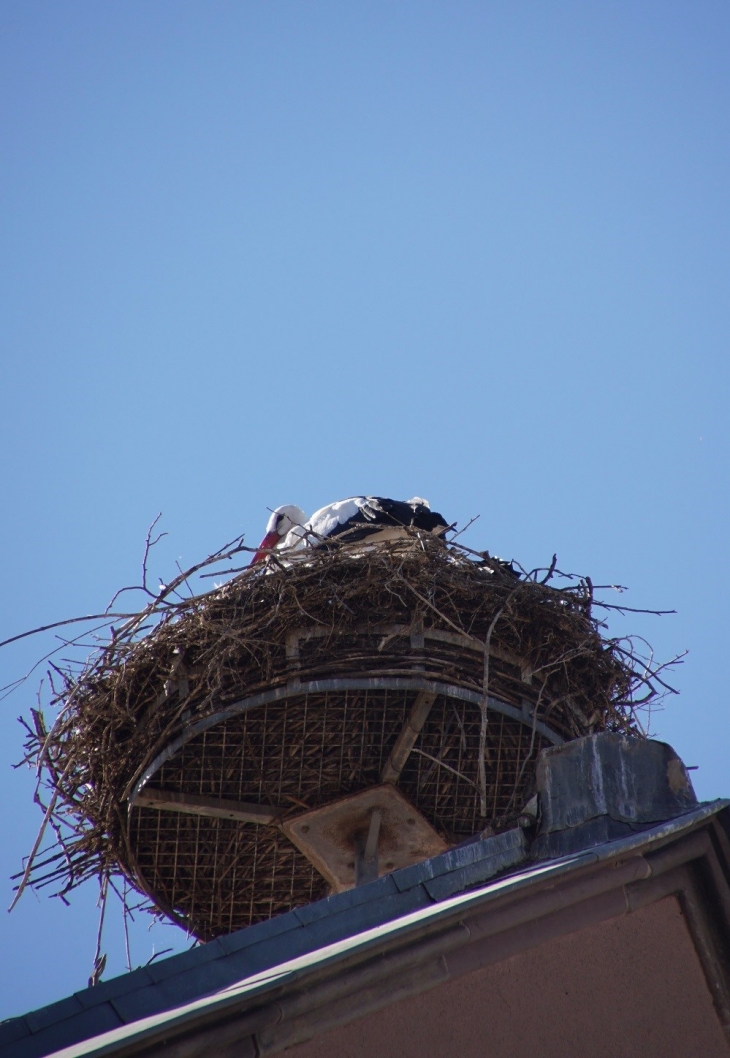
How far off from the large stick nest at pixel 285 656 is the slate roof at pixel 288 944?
2.48m

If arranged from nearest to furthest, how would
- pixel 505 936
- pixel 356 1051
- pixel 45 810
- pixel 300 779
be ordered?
pixel 356 1051
pixel 505 936
pixel 45 810
pixel 300 779

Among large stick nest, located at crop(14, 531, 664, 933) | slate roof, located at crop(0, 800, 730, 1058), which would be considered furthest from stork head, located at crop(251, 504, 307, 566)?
slate roof, located at crop(0, 800, 730, 1058)

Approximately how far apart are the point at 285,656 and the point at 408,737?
29.1 inches

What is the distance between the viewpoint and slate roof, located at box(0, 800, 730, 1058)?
3.23m

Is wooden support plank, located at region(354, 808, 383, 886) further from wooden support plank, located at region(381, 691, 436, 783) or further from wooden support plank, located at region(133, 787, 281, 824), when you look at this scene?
wooden support plank, located at region(133, 787, 281, 824)

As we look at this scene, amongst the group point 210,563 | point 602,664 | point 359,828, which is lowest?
point 359,828

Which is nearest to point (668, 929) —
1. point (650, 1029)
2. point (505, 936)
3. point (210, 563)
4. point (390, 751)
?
point (650, 1029)

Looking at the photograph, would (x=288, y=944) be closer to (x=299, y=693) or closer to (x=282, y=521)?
(x=299, y=693)

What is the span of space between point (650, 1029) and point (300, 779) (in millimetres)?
3427

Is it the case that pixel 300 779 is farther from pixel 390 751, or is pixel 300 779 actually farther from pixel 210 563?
pixel 210 563

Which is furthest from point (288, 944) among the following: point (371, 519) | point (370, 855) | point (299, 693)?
point (371, 519)

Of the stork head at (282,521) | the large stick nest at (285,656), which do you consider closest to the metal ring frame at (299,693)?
the large stick nest at (285,656)

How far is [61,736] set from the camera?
6.83 metres

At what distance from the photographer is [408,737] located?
6684mm
